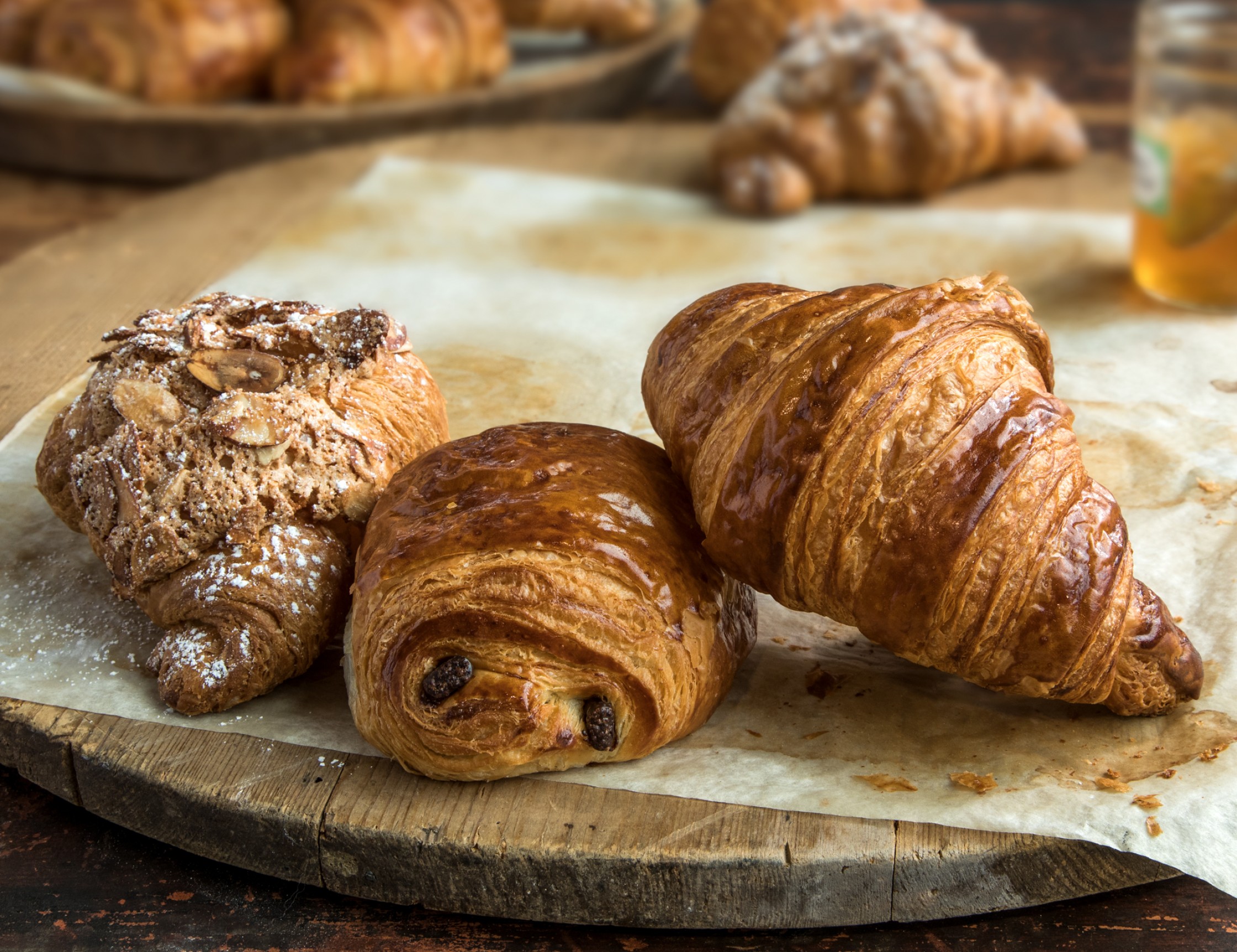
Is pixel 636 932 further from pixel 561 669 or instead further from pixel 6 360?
pixel 6 360

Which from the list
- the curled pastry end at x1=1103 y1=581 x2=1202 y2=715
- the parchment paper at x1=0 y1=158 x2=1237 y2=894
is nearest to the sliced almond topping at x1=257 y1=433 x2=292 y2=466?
the parchment paper at x1=0 y1=158 x2=1237 y2=894

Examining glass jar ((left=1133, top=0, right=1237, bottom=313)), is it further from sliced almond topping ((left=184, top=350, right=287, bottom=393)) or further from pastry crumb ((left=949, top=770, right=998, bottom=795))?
sliced almond topping ((left=184, top=350, right=287, bottom=393))

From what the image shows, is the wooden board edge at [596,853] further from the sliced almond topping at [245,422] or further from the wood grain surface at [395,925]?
the sliced almond topping at [245,422]

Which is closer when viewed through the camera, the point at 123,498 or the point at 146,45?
the point at 123,498

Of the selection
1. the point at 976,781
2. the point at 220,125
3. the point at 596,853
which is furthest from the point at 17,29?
the point at 976,781

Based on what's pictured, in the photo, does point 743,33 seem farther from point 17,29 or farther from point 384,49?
point 17,29

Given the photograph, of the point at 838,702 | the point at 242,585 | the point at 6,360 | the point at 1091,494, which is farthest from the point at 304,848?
the point at 6,360

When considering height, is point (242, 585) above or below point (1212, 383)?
above

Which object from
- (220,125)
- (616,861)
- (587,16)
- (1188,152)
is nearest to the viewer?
(616,861)
